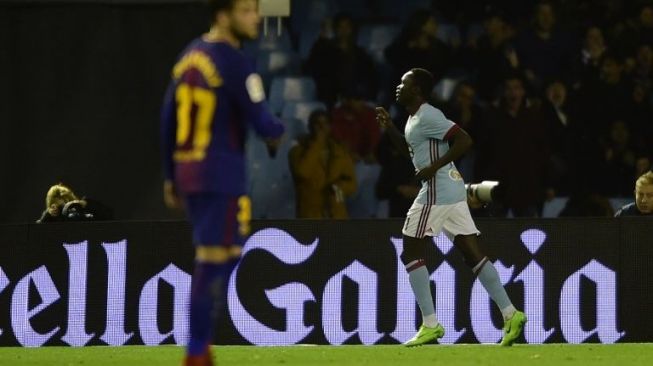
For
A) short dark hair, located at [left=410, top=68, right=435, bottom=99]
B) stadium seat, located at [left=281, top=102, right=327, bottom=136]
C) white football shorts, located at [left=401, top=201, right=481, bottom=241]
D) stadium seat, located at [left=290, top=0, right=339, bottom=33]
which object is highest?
stadium seat, located at [left=290, top=0, right=339, bottom=33]

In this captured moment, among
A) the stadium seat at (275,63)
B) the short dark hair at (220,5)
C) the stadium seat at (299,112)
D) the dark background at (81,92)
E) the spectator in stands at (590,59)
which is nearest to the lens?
the short dark hair at (220,5)

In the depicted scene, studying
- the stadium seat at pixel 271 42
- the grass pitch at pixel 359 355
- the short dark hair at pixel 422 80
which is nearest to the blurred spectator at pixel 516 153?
the stadium seat at pixel 271 42

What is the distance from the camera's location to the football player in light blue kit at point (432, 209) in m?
10.9

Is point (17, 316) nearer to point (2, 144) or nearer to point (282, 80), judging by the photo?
point (2, 144)

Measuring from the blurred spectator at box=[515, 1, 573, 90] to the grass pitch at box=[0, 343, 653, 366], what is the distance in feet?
16.8

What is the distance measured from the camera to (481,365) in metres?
9.13

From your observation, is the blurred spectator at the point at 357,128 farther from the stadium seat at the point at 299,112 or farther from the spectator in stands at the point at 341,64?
the stadium seat at the point at 299,112

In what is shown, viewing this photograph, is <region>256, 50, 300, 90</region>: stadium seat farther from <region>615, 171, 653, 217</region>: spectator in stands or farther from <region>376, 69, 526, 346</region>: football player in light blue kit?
<region>376, 69, 526, 346</region>: football player in light blue kit

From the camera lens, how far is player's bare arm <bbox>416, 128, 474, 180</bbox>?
1078 cm

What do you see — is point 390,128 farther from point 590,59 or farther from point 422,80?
point 590,59

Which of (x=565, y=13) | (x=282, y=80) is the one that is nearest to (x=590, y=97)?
(x=565, y=13)

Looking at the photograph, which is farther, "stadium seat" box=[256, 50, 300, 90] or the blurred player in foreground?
"stadium seat" box=[256, 50, 300, 90]

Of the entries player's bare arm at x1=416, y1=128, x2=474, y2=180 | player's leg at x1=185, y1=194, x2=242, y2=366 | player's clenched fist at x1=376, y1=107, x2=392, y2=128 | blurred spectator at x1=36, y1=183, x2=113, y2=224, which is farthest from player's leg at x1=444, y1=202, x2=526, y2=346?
player's leg at x1=185, y1=194, x2=242, y2=366

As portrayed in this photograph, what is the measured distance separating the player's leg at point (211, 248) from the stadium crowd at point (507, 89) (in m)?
8.22
